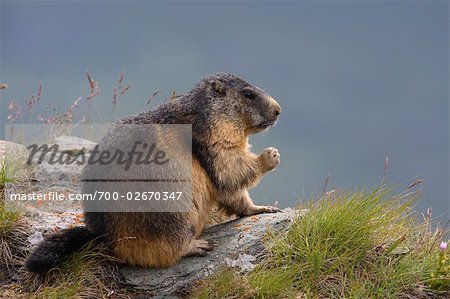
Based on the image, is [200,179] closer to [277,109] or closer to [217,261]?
[217,261]

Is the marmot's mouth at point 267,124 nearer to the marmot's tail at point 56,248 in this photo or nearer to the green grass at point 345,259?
the green grass at point 345,259

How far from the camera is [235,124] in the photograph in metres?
9.34

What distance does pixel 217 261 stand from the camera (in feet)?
28.3

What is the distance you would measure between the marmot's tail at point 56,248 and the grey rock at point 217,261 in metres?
0.69

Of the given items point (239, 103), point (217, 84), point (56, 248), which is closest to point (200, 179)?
point (239, 103)

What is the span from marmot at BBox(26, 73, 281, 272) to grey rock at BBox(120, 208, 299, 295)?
123mm

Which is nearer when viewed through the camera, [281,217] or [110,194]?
[110,194]

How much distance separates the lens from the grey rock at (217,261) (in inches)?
334

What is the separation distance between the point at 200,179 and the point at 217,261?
1086 mm

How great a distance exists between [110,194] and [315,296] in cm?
281

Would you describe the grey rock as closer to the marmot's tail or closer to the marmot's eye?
the marmot's tail

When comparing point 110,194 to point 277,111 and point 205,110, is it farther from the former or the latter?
point 277,111

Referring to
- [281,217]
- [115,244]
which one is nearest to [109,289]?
[115,244]

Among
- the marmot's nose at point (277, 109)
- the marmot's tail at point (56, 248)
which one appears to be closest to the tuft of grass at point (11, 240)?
the marmot's tail at point (56, 248)
